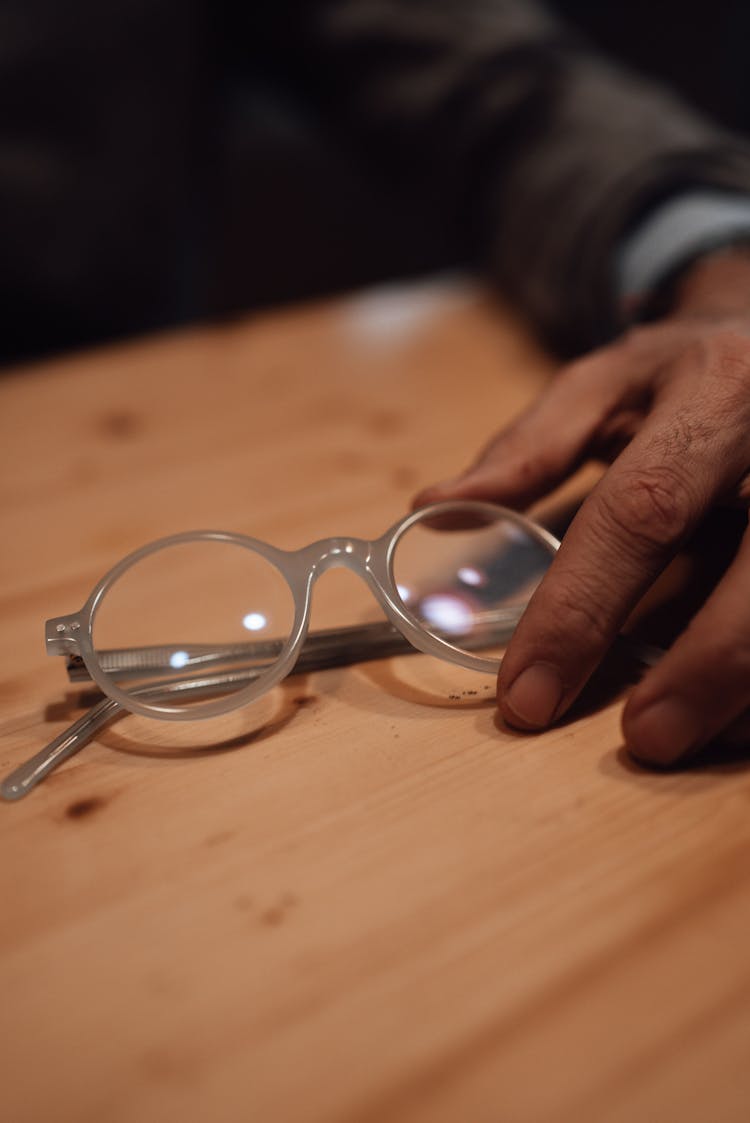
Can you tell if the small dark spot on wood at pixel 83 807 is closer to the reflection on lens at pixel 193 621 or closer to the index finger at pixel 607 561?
the reflection on lens at pixel 193 621

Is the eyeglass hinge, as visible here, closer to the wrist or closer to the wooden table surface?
the wooden table surface

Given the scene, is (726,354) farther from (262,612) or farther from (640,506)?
(262,612)

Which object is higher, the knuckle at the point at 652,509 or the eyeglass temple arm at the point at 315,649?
the knuckle at the point at 652,509

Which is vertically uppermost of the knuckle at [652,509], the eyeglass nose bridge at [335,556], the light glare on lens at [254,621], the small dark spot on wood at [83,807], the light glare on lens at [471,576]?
the knuckle at [652,509]

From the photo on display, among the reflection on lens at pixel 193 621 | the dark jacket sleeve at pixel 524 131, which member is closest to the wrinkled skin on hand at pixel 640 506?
the reflection on lens at pixel 193 621

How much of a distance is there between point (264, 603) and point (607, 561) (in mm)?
183

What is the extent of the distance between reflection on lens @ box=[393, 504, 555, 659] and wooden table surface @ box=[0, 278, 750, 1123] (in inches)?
1.1

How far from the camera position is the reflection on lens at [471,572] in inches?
17.7

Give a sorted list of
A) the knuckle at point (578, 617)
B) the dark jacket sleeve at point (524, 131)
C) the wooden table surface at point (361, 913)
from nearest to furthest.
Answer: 1. the wooden table surface at point (361, 913)
2. the knuckle at point (578, 617)
3. the dark jacket sleeve at point (524, 131)

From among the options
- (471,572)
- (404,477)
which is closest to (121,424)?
(404,477)

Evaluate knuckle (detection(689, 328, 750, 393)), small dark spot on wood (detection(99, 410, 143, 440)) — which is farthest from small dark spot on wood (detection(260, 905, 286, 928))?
small dark spot on wood (detection(99, 410, 143, 440))

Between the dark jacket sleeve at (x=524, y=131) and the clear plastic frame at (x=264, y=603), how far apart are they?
11.8 inches

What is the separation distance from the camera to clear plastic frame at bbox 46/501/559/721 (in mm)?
418

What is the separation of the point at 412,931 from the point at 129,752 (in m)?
0.15
